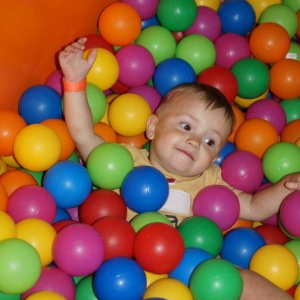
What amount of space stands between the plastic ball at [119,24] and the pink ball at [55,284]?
1.14 metres

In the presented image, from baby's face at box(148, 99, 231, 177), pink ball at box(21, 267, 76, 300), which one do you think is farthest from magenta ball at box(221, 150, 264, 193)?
pink ball at box(21, 267, 76, 300)

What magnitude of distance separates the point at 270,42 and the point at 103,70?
830 mm

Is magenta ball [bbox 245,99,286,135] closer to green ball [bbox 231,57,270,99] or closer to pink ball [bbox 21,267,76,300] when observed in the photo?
green ball [bbox 231,57,270,99]

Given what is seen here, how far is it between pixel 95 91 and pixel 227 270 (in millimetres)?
888

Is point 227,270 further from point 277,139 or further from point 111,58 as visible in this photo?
point 111,58

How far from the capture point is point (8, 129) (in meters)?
1.88

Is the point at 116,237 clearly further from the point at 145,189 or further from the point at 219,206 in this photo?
the point at 219,206

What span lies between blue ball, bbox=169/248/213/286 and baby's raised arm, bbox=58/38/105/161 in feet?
1.86

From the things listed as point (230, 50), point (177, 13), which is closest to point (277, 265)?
point (230, 50)

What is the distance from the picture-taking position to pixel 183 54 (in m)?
2.39

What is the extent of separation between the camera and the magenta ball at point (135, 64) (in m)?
2.24

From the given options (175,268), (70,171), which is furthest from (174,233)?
(70,171)

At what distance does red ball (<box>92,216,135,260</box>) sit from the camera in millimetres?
1633

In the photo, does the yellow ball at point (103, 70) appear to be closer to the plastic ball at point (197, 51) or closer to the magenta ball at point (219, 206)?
the plastic ball at point (197, 51)
